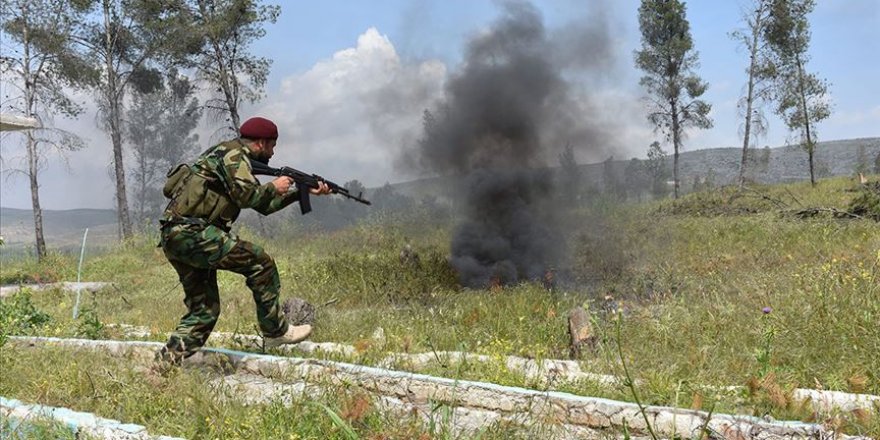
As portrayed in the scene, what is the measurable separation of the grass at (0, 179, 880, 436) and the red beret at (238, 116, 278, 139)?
1.84 meters

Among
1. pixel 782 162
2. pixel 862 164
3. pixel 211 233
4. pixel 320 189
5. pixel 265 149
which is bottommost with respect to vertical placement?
pixel 211 233

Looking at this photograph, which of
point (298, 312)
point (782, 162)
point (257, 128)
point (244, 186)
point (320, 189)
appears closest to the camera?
point (244, 186)

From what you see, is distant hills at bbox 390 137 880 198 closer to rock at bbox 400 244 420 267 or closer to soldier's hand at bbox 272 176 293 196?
rock at bbox 400 244 420 267

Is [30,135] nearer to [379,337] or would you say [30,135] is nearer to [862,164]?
[379,337]

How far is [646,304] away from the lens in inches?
247

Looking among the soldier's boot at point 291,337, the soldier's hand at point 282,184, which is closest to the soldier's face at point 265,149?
the soldier's hand at point 282,184

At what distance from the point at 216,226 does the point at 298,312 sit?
195cm

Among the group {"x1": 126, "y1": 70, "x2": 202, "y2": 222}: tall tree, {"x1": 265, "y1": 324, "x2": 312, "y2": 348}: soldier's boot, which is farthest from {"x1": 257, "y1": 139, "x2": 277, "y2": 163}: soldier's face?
{"x1": 126, "y1": 70, "x2": 202, "y2": 222}: tall tree

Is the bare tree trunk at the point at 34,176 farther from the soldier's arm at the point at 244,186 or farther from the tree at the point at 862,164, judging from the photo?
the tree at the point at 862,164

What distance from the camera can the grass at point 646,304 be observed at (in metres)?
3.97

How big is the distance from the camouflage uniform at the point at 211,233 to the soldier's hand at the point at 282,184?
0.15 ft

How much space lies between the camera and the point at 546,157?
1088 cm

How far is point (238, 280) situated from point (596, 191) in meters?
6.57

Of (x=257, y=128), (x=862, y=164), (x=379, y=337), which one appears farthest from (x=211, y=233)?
(x=862, y=164)
